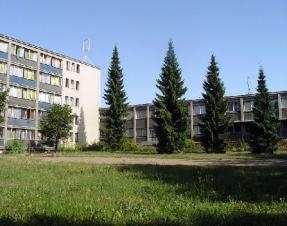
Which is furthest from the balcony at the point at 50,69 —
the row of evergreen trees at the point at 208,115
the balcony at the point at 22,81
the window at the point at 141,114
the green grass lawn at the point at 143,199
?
the green grass lawn at the point at 143,199

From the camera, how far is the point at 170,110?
5912cm

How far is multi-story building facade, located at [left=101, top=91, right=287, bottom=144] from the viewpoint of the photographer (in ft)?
254

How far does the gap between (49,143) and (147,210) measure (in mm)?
67667

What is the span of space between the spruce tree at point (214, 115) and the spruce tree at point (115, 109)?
16016mm

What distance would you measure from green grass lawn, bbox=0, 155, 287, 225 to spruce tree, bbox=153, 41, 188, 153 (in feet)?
130

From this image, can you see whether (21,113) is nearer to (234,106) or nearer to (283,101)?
(234,106)

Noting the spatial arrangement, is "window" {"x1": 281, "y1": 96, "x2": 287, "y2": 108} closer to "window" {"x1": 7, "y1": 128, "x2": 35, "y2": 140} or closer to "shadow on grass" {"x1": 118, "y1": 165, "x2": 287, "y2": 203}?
"window" {"x1": 7, "y1": 128, "x2": 35, "y2": 140}

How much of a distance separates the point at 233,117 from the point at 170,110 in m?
25.0

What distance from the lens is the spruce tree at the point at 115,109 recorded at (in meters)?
71.0

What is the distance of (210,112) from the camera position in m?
58.3

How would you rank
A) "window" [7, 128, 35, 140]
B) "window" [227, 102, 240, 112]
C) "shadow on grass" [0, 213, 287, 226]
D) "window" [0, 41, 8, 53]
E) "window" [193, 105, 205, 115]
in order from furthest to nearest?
"window" [193, 105, 205, 115], "window" [227, 102, 240, 112], "window" [7, 128, 35, 140], "window" [0, 41, 8, 53], "shadow on grass" [0, 213, 287, 226]

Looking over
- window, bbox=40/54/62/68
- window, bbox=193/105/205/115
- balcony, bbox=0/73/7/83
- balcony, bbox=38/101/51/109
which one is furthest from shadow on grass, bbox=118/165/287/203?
window, bbox=193/105/205/115

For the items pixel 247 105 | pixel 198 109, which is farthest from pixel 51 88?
pixel 247 105

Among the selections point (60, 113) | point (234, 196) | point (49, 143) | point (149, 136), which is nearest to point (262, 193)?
point (234, 196)
